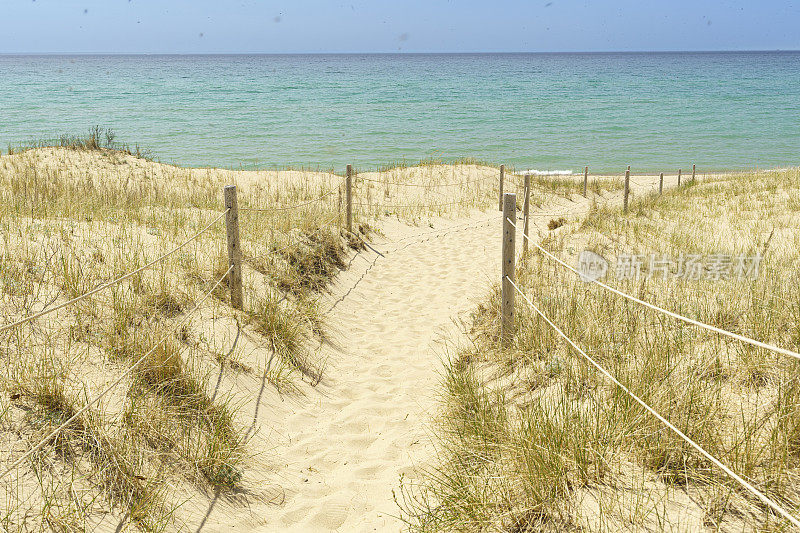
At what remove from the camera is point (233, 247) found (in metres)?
5.95

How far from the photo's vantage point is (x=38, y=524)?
9.52 ft

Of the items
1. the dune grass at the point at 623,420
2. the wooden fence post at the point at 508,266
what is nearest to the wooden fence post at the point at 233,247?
the dune grass at the point at 623,420

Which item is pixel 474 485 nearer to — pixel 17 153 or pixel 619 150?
pixel 17 153

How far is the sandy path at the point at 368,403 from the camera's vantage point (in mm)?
3688

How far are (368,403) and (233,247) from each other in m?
2.24

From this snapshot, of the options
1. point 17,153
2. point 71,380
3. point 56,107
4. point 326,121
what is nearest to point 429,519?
point 71,380

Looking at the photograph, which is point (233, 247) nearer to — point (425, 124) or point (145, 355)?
point (145, 355)

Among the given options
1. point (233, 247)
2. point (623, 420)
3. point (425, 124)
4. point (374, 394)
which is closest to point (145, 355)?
point (233, 247)

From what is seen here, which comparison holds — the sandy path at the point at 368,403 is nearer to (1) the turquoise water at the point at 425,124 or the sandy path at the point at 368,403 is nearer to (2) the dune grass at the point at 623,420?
(2) the dune grass at the point at 623,420


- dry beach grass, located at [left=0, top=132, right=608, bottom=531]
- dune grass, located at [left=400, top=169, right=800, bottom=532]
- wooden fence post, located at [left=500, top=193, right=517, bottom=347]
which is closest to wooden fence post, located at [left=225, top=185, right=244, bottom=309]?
dry beach grass, located at [left=0, top=132, right=608, bottom=531]

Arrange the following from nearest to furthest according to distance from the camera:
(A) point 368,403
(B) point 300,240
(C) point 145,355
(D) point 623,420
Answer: (D) point 623,420
(C) point 145,355
(A) point 368,403
(B) point 300,240

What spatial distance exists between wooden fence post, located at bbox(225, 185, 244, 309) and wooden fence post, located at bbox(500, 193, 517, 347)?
275 centimetres

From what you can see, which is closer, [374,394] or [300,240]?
[374,394]

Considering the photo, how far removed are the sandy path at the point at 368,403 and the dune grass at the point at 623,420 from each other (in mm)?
372
